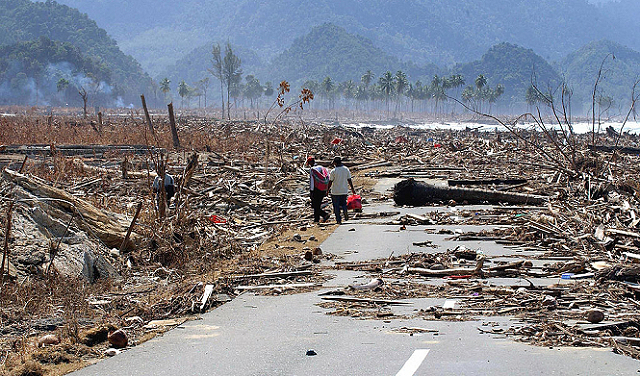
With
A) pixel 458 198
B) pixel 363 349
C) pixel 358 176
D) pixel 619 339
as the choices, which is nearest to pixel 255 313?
pixel 363 349

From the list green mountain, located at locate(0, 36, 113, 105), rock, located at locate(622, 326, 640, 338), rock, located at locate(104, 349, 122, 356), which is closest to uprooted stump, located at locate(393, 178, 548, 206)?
rock, located at locate(622, 326, 640, 338)

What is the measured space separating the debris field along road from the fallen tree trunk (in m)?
3.44

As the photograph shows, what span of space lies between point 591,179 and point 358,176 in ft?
40.5

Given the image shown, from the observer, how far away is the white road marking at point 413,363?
18.5 ft

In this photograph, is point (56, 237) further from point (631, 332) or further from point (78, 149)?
point (78, 149)

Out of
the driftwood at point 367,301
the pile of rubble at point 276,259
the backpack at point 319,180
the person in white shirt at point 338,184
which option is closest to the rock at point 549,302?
the pile of rubble at point 276,259

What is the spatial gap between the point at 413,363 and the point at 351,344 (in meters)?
0.88

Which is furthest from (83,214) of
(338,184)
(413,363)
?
(413,363)

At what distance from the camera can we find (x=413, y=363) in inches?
231

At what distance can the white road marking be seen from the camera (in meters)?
5.62

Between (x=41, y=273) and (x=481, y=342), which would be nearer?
(x=481, y=342)

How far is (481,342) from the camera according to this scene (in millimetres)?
6395

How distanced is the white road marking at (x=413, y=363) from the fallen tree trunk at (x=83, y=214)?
6017mm

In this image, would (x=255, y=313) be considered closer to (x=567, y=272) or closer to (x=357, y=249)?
(x=567, y=272)
